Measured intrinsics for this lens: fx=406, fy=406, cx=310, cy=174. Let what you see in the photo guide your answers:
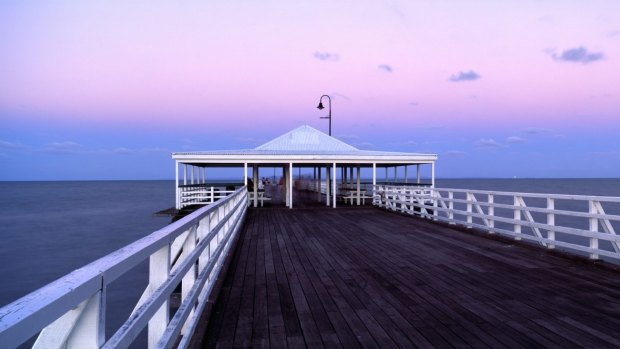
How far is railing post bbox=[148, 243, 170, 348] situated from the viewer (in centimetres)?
240

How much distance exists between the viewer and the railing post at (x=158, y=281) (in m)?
2.40

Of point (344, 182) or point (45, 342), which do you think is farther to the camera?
point (344, 182)

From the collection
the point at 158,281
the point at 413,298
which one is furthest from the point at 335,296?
the point at 158,281

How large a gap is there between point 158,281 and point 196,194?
1708cm

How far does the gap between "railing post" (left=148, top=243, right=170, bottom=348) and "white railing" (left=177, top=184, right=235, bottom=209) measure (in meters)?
15.2

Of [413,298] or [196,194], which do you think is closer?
[413,298]

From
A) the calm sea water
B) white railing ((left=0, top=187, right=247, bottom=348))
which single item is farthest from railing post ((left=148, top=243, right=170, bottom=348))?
the calm sea water

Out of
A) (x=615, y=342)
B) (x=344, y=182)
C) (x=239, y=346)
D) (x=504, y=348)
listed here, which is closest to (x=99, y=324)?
(x=239, y=346)

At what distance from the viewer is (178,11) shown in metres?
16.2

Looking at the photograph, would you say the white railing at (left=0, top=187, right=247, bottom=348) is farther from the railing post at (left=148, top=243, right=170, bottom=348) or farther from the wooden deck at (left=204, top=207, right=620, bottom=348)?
the wooden deck at (left=204, top=207, right=620, bottom=348)

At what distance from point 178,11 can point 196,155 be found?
5796 mm

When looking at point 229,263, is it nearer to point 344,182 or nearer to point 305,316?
point 305,316

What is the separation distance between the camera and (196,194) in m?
18.9

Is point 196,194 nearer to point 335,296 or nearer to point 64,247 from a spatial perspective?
point 64,247
